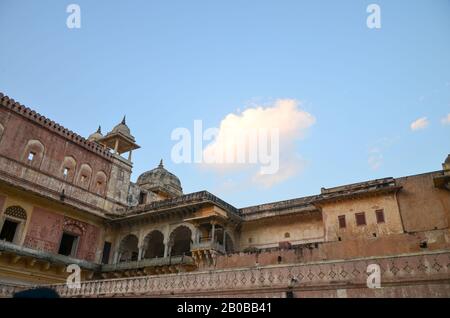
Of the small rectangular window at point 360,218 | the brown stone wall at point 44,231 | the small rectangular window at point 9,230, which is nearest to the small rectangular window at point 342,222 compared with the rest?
the small rectangular window at point 360,218

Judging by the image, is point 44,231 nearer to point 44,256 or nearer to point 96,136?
point 44,256

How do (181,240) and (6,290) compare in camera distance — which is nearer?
(6,290)

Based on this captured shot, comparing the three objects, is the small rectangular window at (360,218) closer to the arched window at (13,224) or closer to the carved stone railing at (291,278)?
the carved stone railing at (291,278)

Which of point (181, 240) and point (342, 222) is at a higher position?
point (181, 240)

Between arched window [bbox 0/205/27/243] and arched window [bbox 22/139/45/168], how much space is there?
319 cm

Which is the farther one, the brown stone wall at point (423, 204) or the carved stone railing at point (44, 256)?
the carved stone railing at point (44, 256)

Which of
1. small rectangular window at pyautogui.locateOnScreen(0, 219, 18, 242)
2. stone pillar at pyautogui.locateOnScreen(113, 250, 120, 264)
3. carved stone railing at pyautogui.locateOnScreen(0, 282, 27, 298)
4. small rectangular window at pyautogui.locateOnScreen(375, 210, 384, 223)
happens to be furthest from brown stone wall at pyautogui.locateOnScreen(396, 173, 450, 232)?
small rectangular window at pyautogui.locateOnScreen(0, 219, 18, 242)

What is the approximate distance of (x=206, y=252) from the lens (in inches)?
817

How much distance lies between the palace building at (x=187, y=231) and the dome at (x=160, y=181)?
2.88 meters

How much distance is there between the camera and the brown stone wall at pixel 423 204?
17094mm

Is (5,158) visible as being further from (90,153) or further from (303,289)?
(303,289)

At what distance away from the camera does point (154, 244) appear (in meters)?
27.9

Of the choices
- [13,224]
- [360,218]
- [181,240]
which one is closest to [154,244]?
[181,240]

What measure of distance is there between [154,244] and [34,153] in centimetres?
1087
